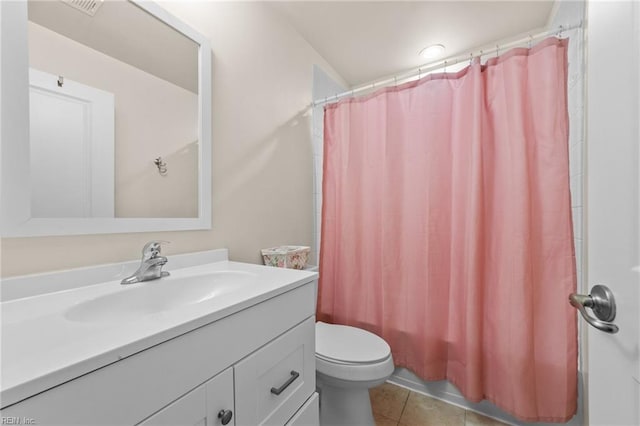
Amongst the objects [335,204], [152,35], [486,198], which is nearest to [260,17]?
[152,35]

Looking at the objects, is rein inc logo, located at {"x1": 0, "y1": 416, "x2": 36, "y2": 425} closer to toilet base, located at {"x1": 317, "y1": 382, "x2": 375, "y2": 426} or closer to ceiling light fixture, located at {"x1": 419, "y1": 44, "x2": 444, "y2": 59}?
toilet base, located at {"x1": 317, "y1": 382, "x2": 375, "y2": 426}

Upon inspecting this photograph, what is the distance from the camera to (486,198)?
4.22ft

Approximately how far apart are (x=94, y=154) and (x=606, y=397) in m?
1.41

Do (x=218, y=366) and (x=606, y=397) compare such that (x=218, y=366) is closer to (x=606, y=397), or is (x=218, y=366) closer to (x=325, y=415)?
(x=606, y=397)

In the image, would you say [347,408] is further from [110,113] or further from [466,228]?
[110,113]

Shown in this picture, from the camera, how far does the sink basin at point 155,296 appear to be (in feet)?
2.30

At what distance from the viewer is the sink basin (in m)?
0.70

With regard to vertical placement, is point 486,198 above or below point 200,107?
below

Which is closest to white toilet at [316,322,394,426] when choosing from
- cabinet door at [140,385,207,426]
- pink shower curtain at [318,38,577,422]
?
pink shower curtain at [318,38,577,422]

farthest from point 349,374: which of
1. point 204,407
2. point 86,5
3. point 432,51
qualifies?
point 432,51

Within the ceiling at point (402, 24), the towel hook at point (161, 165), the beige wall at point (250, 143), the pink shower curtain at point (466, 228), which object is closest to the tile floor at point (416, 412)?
the pink shower curtain at point (466, 228)

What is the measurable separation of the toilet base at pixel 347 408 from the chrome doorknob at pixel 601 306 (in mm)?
969

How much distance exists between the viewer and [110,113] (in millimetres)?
872

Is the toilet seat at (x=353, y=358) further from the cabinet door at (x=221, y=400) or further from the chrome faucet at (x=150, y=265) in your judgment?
the chrome faucet at (x=150, y=265)
